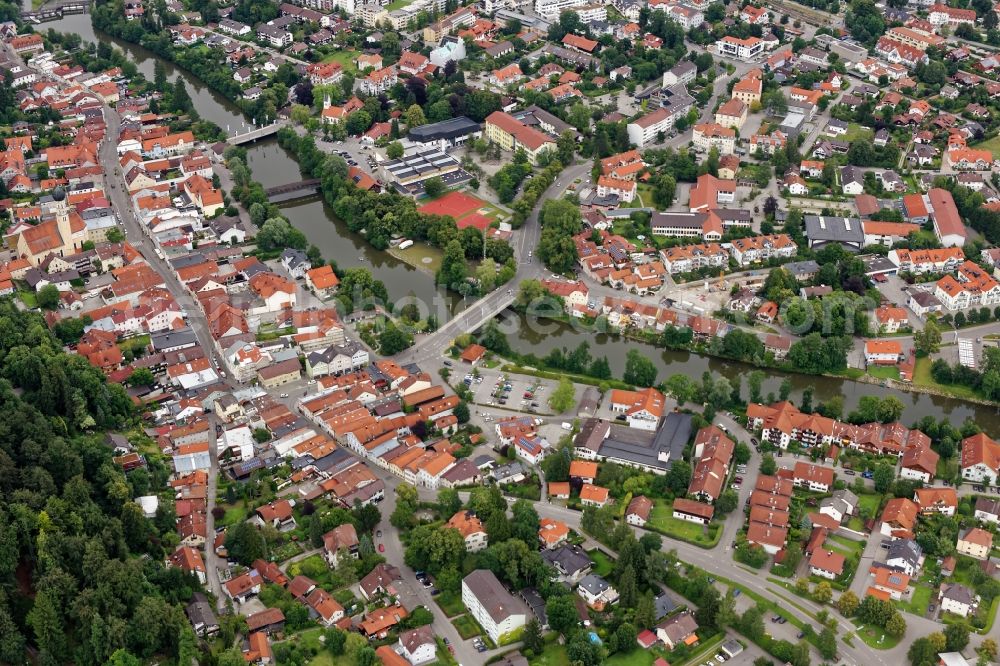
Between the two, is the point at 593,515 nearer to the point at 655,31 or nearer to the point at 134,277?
the point at 134,277

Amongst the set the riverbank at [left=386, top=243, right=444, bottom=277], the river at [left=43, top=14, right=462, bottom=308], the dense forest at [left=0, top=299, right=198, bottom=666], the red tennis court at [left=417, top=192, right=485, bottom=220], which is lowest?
the river at [left=43, top=14, right=462, bottom=308]

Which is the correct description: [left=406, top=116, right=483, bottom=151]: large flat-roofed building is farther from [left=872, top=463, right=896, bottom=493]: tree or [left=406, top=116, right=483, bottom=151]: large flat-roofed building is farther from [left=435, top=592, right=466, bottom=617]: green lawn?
[left=435, top=592, right=466, bottom=617]: green lawn

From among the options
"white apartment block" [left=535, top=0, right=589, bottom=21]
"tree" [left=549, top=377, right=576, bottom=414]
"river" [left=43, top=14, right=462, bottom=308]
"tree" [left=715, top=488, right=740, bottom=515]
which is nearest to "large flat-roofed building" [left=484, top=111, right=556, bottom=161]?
"river" [left=43, top=14, right=462, bottom=308]

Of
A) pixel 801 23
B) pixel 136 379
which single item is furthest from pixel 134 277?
pixel 801 23

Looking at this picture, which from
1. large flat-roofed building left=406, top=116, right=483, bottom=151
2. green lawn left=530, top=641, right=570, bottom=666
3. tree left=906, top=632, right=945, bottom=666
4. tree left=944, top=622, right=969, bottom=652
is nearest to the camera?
tree left=906, top=632, right=945, bottom=666

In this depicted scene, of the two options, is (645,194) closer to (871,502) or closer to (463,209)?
(463,209)
